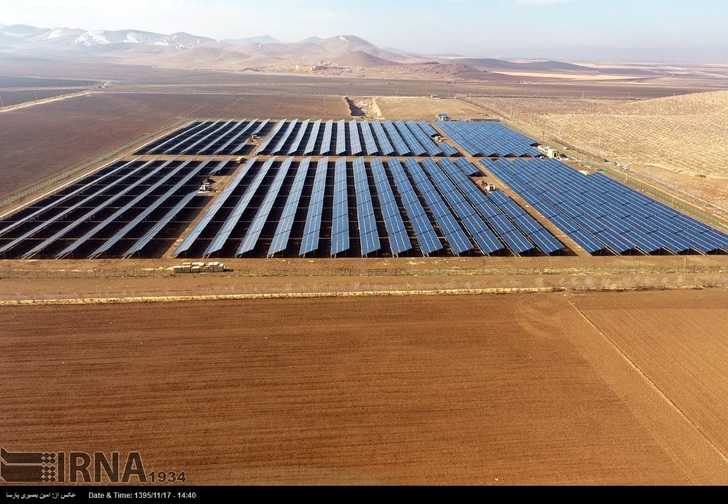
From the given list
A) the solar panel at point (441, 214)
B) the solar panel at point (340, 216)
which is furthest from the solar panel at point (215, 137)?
the solar panel at point (441, 214)

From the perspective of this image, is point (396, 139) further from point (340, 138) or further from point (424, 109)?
point (424, 109)

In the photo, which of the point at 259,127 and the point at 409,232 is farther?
the point at 259,127

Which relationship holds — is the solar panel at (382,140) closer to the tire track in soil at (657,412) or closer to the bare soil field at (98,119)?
the bare soil field at (98,119)

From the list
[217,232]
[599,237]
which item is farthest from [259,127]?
[599,237]

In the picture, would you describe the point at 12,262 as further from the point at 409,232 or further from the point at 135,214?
the point at 409,232

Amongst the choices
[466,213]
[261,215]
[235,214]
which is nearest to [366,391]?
[261,215]
